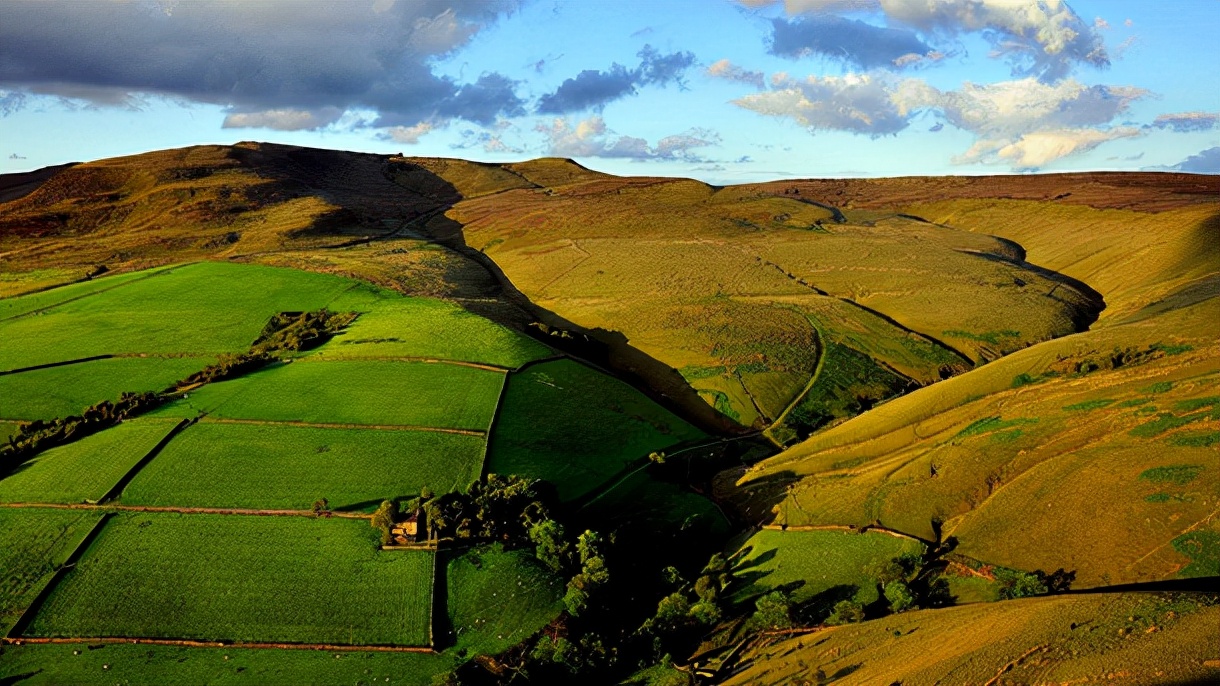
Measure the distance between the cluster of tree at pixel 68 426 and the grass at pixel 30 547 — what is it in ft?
24.2

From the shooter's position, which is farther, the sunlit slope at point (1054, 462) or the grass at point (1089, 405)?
the grass at point (1089, 405)

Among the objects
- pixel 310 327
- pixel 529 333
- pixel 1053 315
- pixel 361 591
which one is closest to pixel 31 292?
pixel 310 327

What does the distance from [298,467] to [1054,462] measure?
4498 centimetres

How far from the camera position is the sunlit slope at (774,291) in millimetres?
78000

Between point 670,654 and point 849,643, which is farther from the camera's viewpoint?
point 670,654

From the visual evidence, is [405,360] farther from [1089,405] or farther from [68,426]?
[1089,405]

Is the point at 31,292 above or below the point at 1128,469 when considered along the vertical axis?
above

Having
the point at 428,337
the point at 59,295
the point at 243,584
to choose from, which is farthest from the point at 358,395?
the point at 59,295

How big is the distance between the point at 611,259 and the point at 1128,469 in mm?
79695

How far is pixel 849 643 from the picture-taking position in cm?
3497

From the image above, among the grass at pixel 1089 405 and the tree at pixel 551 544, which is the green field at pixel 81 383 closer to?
the tree at pixel 551 544

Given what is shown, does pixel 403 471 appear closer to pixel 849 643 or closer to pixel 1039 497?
pixel 849 643

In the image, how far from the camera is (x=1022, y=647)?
Result: 2834 cm

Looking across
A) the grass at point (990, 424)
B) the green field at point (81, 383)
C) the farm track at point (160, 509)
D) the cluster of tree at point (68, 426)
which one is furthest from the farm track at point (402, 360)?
the grass at point (990, 424)
